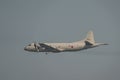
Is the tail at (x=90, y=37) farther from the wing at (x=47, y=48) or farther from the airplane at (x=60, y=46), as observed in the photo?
the wing at (x=47, y=48)

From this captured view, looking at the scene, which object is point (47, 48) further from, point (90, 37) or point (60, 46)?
point (90, 37)

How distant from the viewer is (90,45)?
141m

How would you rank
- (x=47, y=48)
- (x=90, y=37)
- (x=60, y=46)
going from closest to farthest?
(x=60, y=46) < (x=47, y=48) < (x=90, y=37)

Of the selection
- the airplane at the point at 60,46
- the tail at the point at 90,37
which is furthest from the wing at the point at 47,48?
the tail at the point at 90,37

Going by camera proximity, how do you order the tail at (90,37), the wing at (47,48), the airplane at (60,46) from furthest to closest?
1. the tail at (90,37)
2. the wing at (47,48)
3. the airplane at (60,46)

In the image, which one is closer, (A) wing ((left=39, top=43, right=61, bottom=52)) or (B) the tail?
(A) wing ((left=39, top=43, right=61, bottom=52))

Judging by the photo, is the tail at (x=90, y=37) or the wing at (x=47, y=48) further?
the tail at (x=90, y=37)

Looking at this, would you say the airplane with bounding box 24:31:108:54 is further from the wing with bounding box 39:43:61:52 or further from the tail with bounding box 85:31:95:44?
the tail with bounding box 85:31:95:44

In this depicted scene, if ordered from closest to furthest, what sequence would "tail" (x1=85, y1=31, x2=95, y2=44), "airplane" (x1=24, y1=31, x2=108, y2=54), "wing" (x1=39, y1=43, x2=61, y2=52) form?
"airplane" (x1=24, y1=31, x2=108, y2=54) → "wing" (x1=39, y1=43, x2=61, y2=52) → "tail" (x1=85, y1=31, x2=95, y2=44)

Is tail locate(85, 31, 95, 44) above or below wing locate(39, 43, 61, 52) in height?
above

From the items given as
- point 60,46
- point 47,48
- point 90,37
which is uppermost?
point 90,37

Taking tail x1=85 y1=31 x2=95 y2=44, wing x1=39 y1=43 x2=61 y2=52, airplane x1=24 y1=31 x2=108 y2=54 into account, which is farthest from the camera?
tail x1=85 y1=31 x2=95 y2=44

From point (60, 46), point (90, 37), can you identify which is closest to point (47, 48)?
point (60, 46)

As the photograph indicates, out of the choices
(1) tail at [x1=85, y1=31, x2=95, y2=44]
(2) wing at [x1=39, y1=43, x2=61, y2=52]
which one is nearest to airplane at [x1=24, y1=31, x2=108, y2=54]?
(2) wing at [x1=39, y1=43, x2=61, y2=52]
